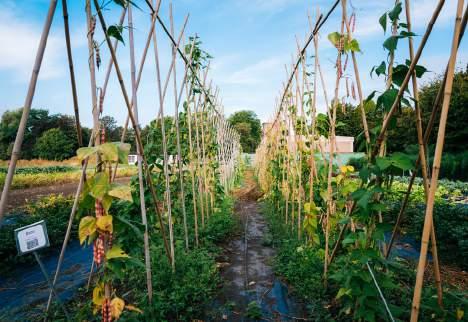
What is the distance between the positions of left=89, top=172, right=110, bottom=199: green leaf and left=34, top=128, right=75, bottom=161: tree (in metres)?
41.4

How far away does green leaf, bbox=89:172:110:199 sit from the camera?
4.77 feet

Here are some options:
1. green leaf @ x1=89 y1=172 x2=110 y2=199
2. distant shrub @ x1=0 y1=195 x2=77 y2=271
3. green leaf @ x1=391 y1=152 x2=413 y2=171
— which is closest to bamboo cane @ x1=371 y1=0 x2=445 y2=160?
green leaf @ x1=391 y1=152 x2=413 y2=171

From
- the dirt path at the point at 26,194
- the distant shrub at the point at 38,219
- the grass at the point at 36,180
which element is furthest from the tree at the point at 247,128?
the distant shrub at the point at 38,219

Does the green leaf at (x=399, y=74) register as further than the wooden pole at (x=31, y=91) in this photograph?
Yes

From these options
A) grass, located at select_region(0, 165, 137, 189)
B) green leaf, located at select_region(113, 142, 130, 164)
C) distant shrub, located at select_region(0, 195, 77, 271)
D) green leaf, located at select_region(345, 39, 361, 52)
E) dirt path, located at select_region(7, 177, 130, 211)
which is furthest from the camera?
grass, located at select_region(0, 165, 137, 189)

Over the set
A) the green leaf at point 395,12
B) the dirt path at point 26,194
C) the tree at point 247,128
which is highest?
the tree at point 247,128

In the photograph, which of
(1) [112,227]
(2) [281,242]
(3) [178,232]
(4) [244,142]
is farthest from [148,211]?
(4) [244,142]

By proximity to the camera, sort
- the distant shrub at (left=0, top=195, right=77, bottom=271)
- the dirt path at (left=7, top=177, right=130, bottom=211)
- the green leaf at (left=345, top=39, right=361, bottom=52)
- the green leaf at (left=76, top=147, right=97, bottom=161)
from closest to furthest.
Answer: the green leaf at (left=76, top=147, right=97, bottom=161) → the green leaf at (left=345, top=39, right=361, bottom=52) → the distant shrub at (left=0, top=195, right=77, bottom=271) → the dirt path at (left=7, top=177, right=130, bottom=211)

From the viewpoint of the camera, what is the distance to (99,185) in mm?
1474

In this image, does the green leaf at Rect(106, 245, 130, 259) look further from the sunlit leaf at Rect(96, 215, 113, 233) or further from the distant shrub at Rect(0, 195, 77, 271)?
the distant shrub at Rect(0, 195, 77, 271)

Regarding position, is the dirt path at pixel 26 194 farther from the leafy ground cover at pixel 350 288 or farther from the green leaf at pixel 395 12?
the green leaf at pixel 395 12

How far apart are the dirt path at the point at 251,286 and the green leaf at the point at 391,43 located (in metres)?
2.54

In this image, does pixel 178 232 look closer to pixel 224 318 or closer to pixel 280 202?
pixel 224 318

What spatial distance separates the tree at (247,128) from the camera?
2231 inches
